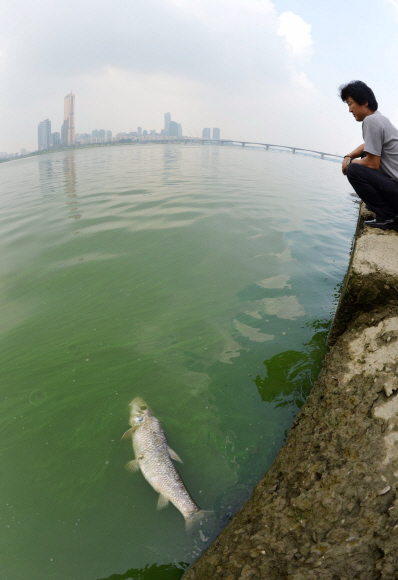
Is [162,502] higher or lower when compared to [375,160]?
lower

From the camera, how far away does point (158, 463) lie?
2584 mm

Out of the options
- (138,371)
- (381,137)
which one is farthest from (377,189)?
(138,371)

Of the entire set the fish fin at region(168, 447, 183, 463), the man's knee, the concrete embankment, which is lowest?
the fish fin at region(168, 447, 183, 463)

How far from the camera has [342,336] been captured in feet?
10.1

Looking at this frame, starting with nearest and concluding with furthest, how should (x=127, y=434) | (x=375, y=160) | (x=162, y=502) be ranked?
1. (x=162, y=502)
2. (x=127, y=434)
3. (x=375, y=160)

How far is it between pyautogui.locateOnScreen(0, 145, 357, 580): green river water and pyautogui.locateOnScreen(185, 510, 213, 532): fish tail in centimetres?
7

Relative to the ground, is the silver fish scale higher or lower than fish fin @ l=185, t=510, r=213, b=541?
higher

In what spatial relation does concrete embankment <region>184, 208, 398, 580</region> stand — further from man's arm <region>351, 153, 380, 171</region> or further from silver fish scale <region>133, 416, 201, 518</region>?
man's arm <region>351, 153, 380, 171</region>

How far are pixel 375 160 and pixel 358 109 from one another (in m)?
0.65

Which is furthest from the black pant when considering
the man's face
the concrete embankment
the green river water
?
the concrete embankment

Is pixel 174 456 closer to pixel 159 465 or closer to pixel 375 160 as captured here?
pixel 159 465

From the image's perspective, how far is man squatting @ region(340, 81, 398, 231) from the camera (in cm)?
360

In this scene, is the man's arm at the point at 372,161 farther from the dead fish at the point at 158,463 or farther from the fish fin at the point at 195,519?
the fish fin at the point at 195,519

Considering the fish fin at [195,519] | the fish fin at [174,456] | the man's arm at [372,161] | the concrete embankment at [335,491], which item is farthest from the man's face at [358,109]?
the fish fin at [195,519]
